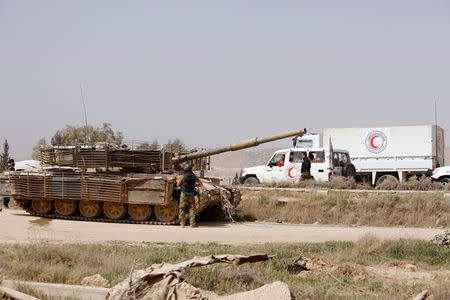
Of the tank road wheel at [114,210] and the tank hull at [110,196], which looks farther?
the tank road wheel at [114,210]

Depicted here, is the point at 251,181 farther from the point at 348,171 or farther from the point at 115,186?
the point at 115,186

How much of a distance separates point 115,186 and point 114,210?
0.94 metres

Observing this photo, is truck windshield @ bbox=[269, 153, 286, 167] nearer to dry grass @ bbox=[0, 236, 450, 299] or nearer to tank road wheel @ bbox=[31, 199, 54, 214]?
tank road wheel @ bbox=[31, 199, 54, 214]

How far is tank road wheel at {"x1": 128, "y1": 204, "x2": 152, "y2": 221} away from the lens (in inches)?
665

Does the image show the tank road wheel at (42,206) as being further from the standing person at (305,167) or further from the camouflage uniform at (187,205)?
the standing person at (305,167)

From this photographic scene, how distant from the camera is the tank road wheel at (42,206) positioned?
18.2 meters

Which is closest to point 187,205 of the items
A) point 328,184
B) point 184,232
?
point 184,232

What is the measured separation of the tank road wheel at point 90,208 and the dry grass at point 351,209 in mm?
4371

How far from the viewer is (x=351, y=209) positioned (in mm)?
18125

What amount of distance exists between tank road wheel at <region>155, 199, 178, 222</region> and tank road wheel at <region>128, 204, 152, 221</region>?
272mm

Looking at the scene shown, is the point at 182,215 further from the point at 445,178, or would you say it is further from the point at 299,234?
the point at 445,178

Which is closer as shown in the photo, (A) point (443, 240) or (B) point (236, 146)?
(A) point (443, 240)

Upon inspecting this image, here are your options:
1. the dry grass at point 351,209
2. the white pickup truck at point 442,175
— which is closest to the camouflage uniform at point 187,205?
the dry grass at point 351,209

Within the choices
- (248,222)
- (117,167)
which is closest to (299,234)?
(248,222)
